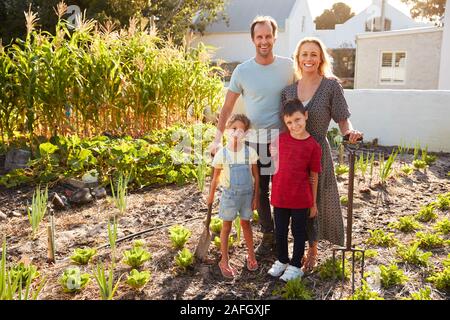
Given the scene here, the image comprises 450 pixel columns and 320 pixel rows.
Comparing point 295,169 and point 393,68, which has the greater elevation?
point 393,68

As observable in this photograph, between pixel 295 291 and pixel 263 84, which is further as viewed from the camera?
pixel 263 84

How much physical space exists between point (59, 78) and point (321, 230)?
3346 mm

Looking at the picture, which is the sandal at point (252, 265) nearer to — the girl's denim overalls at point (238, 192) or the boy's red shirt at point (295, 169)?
the girl's denim overalls at point (238, 192)

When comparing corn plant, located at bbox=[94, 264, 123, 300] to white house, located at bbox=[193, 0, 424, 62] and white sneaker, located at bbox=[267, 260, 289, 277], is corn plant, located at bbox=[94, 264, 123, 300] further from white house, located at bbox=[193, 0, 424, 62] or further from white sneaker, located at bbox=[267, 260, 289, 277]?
white house, located at bbox=[193, 0, 424, 62]

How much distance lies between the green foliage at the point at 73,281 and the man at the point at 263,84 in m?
1.10

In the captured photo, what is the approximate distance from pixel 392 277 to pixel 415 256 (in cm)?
41

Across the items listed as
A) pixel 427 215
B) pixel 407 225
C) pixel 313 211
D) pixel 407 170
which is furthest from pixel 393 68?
pixel 313 211

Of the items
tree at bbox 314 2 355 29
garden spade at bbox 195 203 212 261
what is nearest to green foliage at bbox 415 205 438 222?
garden spade at bbox 195 203 212 261

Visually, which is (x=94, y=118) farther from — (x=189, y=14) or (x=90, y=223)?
(x=189, y=14)

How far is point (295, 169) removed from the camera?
2684 millimetres

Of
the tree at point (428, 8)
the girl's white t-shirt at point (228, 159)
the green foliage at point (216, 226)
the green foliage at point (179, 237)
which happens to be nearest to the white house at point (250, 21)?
the tree at point (428, 8)

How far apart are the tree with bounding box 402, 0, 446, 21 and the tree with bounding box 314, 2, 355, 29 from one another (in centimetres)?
1625

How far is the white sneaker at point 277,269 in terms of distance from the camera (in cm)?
285

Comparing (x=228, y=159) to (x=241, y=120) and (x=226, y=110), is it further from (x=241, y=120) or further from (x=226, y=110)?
(x=226, y=110)
